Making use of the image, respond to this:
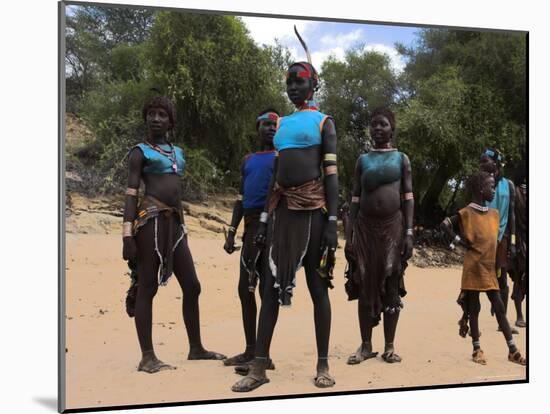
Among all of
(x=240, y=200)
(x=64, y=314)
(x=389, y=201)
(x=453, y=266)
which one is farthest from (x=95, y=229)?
(x=453, y=266)

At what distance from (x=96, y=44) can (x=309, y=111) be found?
1.61 metres

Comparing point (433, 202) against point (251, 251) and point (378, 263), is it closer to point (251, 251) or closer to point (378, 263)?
point (378, 263)

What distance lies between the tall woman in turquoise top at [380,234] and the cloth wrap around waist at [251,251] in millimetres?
842

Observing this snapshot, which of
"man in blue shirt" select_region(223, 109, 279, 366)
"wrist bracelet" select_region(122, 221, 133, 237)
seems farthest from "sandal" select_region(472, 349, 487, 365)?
"wrist bracelet" select_region(122, 221, 133, 237)

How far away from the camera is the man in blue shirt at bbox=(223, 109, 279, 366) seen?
18.7ft

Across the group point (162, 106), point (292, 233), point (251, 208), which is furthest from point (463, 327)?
point (162, 106)

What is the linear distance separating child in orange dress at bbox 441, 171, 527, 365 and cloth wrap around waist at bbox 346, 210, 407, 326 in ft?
1.73

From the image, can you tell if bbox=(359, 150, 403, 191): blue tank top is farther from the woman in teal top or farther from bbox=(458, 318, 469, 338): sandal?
bbox=(458, 318, 469, 338): sandal

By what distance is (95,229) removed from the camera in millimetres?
5465

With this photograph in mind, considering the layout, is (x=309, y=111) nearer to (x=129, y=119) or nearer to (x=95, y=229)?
(x=129, y=119)

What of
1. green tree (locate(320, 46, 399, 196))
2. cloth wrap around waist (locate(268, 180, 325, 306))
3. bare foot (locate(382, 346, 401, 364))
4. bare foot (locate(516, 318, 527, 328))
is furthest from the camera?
bare foot (locate(516, 318, 527, 328))

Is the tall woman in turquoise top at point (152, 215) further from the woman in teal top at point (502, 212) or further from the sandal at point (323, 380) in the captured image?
the woman in teal top at point (502, 212)

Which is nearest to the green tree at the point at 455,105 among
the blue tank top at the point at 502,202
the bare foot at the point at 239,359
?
the blue tank top at the point at 502,202

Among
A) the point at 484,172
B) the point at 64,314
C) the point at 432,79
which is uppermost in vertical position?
the point at 432,79
